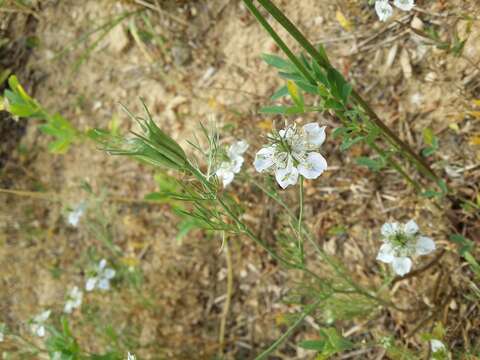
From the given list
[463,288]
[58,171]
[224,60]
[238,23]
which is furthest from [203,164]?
[463,288]

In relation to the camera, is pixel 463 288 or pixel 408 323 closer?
pixel 463 288

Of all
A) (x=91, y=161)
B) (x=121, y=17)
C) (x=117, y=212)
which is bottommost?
(x=117, y=212)

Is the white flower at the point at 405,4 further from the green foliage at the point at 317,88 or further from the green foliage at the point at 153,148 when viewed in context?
the green foliage at the point at 153,148

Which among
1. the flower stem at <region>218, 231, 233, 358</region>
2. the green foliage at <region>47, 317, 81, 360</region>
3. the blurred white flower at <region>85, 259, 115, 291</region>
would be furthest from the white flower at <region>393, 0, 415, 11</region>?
the blurred white flower at <region>85, 259, 115, 291</region>

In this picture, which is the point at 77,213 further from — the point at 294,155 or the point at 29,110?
the point at 294,155

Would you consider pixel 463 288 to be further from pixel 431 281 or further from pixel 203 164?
pixel 203 164

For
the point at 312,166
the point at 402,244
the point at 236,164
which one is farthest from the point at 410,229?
the point at 236,164
